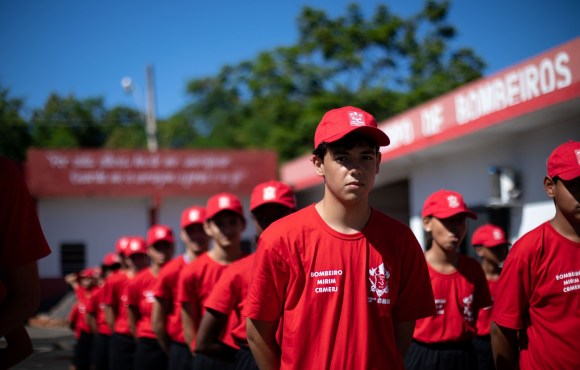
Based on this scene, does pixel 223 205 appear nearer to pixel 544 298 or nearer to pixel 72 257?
pixel 544 298

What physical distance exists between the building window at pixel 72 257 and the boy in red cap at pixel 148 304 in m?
16.7

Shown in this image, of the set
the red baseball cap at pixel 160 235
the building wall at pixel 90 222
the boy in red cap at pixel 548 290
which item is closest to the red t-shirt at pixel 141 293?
the red baseball cap at pixel 160 235

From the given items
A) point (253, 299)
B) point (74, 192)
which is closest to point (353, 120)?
point (253, 299)

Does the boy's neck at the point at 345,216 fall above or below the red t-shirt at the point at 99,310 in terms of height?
above

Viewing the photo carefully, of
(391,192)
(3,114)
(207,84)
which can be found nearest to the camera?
(391,192)

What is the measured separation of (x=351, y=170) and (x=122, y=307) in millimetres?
6704

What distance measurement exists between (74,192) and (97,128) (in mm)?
34994

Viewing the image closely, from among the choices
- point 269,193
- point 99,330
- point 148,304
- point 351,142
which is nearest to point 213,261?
point 269,193

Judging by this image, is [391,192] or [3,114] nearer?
[391,192]

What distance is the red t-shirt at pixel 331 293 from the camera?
305cm

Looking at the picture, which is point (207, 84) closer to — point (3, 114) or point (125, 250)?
point (3, 114)

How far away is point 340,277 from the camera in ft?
10.1

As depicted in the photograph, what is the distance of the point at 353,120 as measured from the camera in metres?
3.13

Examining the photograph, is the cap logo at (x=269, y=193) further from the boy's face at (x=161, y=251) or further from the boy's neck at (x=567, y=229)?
the boy's face at (x=161, y=251)
